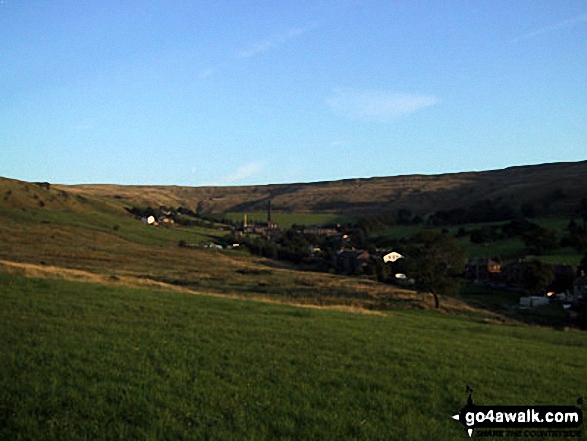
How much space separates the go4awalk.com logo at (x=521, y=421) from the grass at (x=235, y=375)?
40 cm

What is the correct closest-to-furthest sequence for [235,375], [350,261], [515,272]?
[235,375] < [515,272] < [350,261]

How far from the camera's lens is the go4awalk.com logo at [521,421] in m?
9.68

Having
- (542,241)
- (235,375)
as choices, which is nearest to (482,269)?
(542,241)

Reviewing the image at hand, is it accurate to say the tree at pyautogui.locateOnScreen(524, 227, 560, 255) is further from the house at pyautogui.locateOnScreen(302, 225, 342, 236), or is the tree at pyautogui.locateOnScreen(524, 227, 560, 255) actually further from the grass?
→ the grass

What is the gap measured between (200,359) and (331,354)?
12.2ft

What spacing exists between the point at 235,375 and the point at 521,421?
18.0ft

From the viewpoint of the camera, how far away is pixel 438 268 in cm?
5384

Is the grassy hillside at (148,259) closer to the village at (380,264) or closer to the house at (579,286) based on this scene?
the village at (380,264)

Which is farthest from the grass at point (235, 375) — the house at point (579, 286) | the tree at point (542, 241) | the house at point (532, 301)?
the tree at point (542, 241)

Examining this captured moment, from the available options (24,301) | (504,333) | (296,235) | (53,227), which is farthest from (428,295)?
(296,235)

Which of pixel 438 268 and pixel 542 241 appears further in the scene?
pixel 542 241

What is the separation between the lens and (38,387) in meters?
9.67

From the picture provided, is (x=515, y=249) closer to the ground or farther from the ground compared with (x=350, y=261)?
farther from the ground

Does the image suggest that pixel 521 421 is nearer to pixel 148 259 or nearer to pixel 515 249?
pixel 148 259
